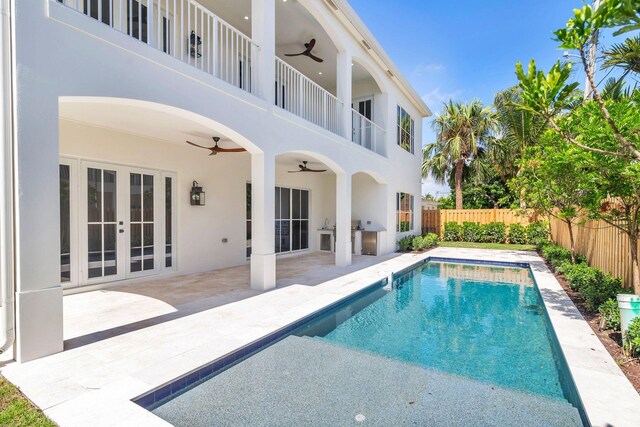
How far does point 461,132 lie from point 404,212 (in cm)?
764

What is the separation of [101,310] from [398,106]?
1336cm

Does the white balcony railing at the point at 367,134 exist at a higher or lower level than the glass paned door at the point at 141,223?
higher

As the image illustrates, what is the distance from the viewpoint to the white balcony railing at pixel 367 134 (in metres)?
12.6

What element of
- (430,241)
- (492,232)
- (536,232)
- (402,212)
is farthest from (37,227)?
(536,232)

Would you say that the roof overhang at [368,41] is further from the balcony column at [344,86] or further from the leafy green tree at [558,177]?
the leafy green tree at [558,177]

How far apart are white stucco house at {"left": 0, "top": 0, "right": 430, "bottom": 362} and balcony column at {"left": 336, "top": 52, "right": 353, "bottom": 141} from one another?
0.04m

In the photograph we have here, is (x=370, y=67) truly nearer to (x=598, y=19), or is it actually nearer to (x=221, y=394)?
(x=598, y=19)

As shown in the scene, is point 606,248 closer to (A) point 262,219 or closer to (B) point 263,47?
(A) point 262,219

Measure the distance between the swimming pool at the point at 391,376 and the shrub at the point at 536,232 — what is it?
443 inches

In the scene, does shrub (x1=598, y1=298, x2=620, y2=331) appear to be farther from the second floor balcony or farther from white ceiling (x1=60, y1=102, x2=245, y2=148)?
white ceiling (x1=60, y1=102, x2=245, y2=148)

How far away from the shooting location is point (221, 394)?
329cm

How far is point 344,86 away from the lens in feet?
33.3

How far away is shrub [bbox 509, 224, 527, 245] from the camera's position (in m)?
16.9

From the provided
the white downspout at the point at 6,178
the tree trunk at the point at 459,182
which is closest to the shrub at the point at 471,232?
the tree trunk at the point at 459,182
